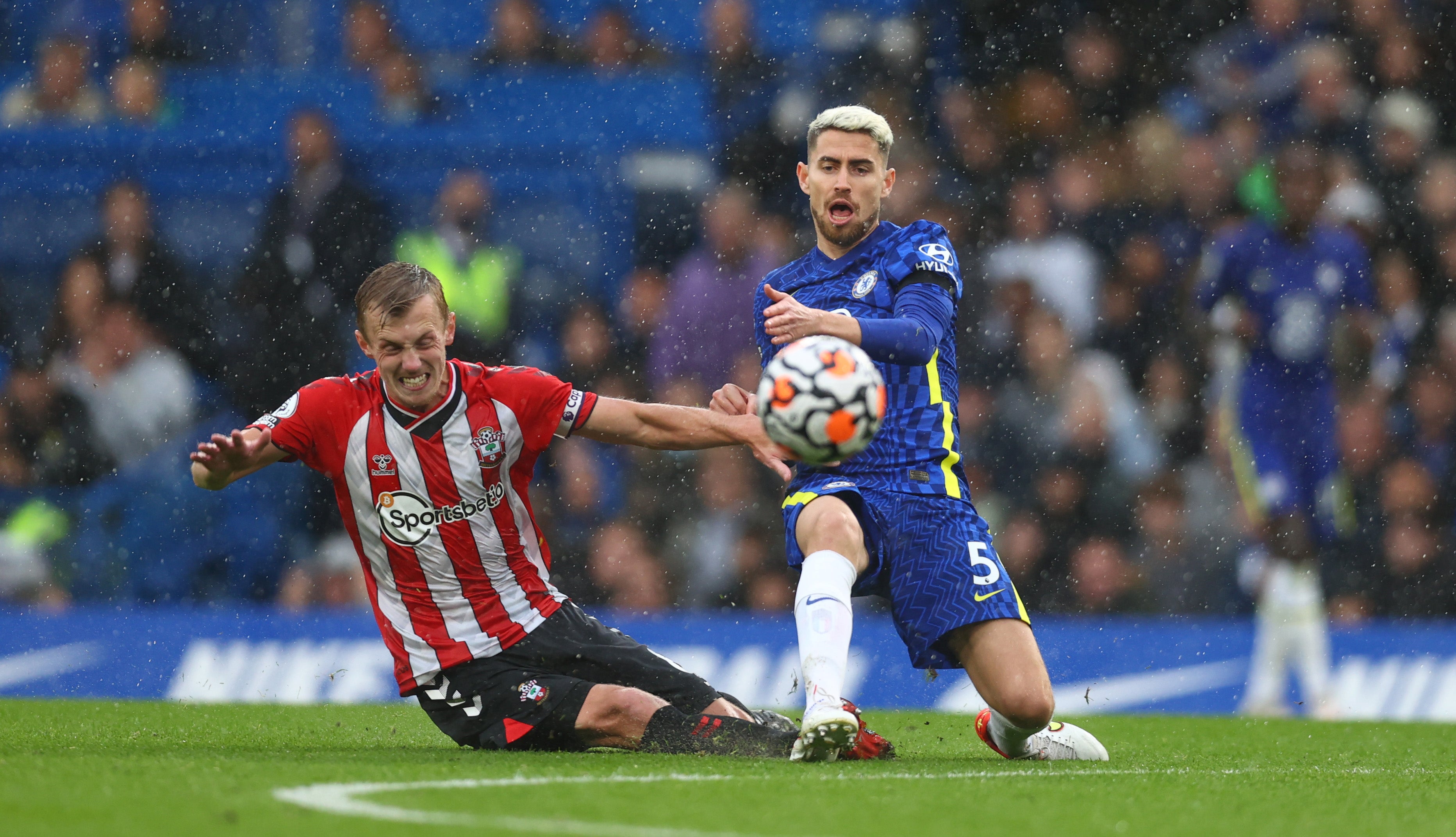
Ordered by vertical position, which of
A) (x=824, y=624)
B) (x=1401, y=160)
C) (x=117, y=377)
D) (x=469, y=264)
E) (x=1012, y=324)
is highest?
(x=1401, y=160)

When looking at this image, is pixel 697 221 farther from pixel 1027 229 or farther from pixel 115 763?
pixel 115 763

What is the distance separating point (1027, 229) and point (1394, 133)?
214 centimetres

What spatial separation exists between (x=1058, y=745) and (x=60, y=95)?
848 centimetres

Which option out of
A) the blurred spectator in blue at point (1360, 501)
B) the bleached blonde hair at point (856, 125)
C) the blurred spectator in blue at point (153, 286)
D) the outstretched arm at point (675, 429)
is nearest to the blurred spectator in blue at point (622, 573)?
the blurred spectator in blue at point (153, 286)

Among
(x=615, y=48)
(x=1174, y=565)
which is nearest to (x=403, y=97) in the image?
(x=615, y=48)

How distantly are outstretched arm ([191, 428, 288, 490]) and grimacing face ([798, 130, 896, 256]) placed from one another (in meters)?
1.73

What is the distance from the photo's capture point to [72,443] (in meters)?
9.49

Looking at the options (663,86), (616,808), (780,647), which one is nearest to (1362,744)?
(780,647)

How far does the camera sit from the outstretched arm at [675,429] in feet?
15.1

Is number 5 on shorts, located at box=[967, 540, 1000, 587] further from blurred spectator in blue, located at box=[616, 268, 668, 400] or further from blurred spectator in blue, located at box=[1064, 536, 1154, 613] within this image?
blurred spectator in blue, located at box=[616, 268, 668, 400]

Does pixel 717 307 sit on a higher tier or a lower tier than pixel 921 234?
higher

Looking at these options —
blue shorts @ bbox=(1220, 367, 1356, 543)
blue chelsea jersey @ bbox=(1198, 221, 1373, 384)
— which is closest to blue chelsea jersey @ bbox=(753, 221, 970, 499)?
blue shorts @ bbox=(1220, 367, 1356, 543)

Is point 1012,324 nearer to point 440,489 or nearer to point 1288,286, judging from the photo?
point 1288,286

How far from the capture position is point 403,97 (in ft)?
35.2
